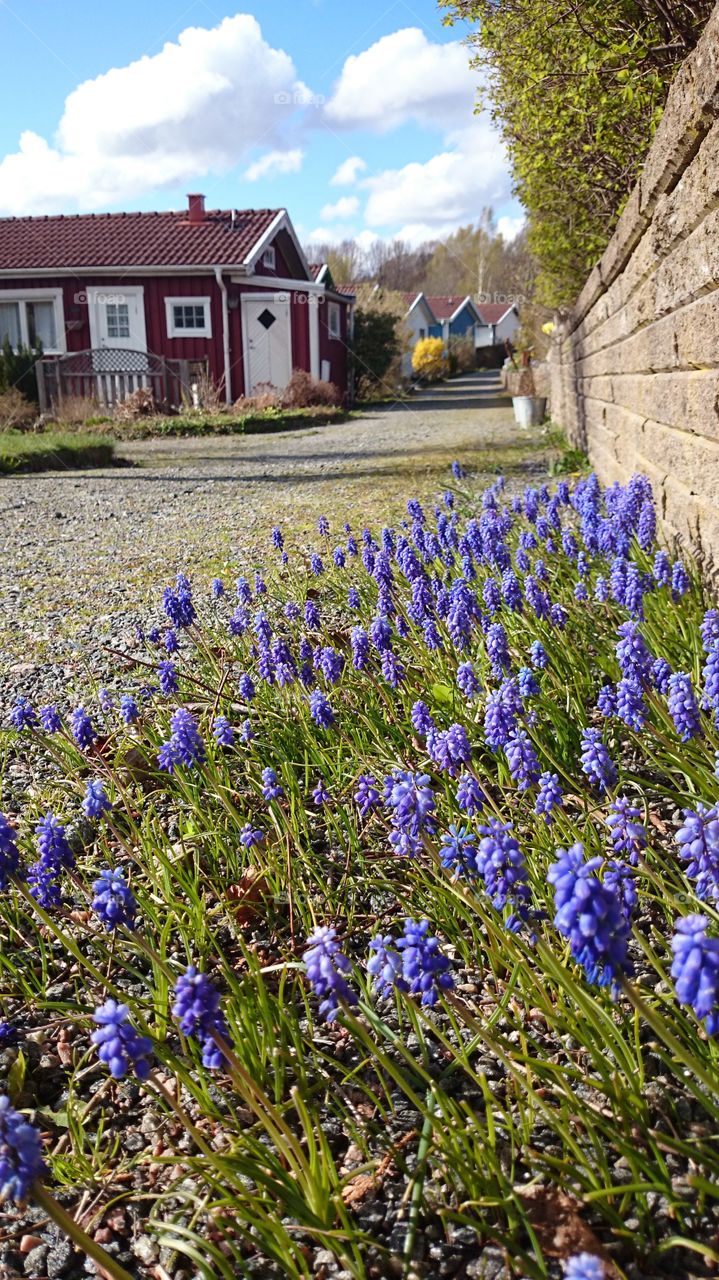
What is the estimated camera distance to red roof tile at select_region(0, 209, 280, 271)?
78.3ft

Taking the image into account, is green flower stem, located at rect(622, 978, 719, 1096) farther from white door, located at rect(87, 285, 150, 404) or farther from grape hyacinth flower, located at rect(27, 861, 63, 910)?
white door, located at rect(87, 285, 150, 404)

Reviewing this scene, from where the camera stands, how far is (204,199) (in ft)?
83.6

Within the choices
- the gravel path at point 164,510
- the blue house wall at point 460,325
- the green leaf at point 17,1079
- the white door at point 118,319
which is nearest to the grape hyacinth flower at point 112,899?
the green leaf at point 17,1079

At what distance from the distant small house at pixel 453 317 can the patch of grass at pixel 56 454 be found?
59182mm

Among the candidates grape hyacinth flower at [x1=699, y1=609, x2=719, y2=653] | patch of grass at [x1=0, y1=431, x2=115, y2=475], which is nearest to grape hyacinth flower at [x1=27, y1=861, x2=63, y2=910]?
grape hyacinth flower at [x1=699, y1=609, x2=719, y2=653]

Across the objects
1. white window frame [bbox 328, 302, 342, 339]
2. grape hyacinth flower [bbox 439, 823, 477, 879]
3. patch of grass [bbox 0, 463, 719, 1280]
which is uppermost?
white window frame [bbox 328, 302, 342, 339]

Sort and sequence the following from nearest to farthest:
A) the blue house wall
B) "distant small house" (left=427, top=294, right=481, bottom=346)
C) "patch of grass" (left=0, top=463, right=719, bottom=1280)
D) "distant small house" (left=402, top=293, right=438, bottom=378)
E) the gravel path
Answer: "patch of grass" (left=0, top=463, right=719, bottom=1280), the gravel path, "distant small house" (left=402, top=293, right=438, bottom=378), "distant small house" (left=427, top=294, right=481, bottom=346), the blue house wall

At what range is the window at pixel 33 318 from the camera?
2442 centimetres

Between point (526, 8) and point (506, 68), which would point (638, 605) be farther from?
point (506, 68)

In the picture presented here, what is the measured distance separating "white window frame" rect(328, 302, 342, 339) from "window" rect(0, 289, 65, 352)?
770 centimetres

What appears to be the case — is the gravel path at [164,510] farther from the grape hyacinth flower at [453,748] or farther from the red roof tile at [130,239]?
the red roof tile at [130,239]

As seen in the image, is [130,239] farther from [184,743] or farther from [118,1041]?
[118,1041]

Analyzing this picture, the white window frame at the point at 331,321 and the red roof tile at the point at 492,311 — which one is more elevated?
the red roof tile at the point at 492,311

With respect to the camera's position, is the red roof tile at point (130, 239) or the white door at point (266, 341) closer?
the red roof tile at point (130, 239)
